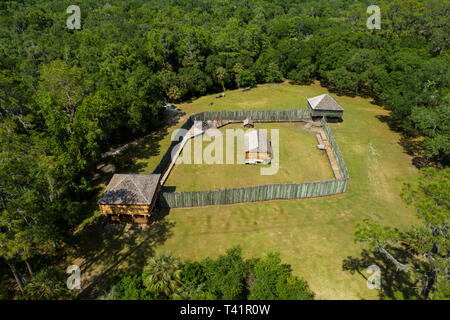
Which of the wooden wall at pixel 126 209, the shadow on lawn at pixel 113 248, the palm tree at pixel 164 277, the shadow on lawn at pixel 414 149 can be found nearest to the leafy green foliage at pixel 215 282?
the palm tree at pixel 164 277

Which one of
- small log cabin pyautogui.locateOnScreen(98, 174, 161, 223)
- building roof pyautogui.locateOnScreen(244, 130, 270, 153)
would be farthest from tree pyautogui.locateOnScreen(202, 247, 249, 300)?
building roof pyautogui.locateOnScreen(244, 130, 270, 153)

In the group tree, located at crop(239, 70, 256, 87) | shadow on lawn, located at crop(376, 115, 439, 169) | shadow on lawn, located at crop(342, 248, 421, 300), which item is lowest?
shadow on lawn, located at crop(342, 248, 421, 300)

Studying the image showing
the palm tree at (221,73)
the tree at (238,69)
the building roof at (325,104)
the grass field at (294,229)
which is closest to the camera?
the grass field at (294,229)

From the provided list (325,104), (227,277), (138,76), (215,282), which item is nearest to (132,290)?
(215,282)

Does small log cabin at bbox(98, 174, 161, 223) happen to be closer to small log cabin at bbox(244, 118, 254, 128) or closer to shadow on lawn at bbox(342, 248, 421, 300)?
shadow on lawn at bbox(342, 248, 421, 300)

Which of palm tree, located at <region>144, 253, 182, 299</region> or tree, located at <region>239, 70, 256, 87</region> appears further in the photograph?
tree, located at <region>239, 70, 256, 87</region>

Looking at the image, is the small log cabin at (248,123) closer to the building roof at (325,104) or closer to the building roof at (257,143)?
the building roof at (257,143)
